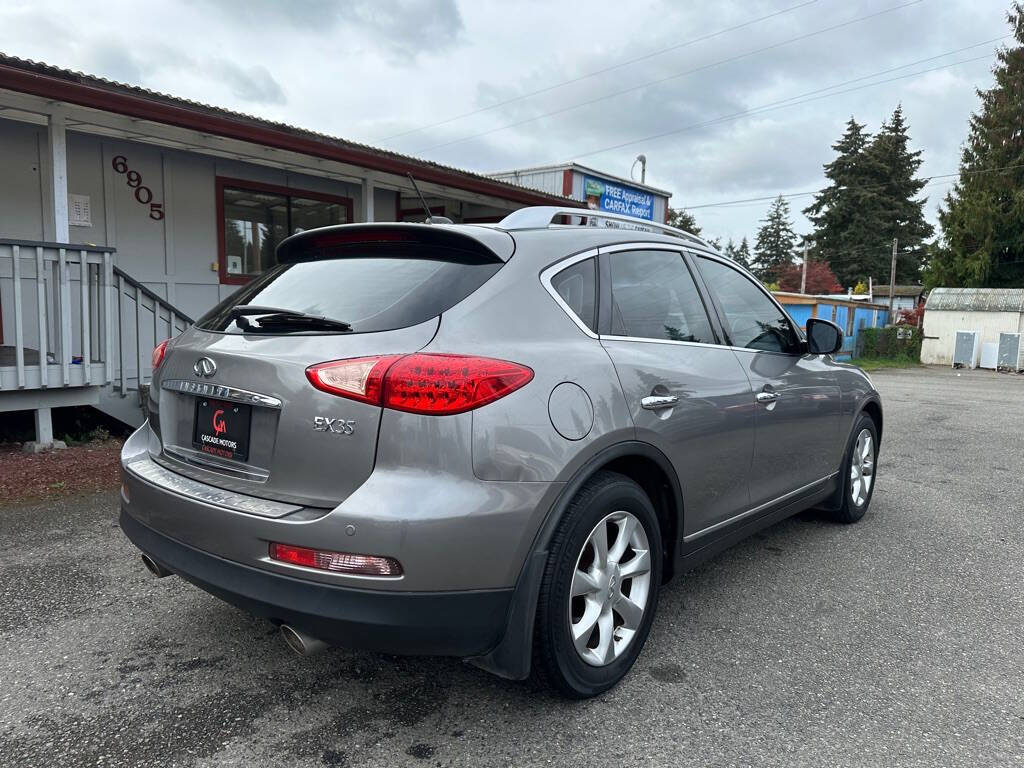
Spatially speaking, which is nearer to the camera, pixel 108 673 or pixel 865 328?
pixel 108 673

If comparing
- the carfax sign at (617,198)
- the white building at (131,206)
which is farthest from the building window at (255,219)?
the carfax sign at (617,198)

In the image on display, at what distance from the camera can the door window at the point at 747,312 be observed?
3.53 m

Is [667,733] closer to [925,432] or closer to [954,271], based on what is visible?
[925,432]

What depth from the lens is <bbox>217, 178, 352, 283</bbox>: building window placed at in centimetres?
972

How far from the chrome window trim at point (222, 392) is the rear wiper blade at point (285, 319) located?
0.78 ft

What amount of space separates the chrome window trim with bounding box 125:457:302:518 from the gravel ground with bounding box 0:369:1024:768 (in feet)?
2.44

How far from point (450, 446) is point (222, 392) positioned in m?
0.86

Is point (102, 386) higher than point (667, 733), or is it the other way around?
point (102, 386)

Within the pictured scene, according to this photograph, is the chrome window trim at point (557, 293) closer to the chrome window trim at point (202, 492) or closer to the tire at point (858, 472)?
the chrome window trim at point (202, 492)

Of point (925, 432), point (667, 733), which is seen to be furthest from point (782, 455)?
point (925, 432)

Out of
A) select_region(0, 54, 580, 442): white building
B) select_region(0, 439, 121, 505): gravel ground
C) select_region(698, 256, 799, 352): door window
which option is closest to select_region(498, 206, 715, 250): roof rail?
select_region(698, 256, 799, 352): door window

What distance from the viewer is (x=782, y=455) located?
3.68m

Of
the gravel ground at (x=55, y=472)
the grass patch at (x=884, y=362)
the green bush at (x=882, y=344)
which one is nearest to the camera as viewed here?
the gravel ground at (x=55, y=472)

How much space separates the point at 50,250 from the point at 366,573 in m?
5.46
